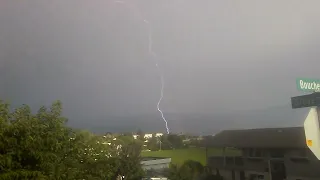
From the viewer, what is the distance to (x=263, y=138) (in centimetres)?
1242

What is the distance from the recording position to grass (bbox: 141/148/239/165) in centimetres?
1657

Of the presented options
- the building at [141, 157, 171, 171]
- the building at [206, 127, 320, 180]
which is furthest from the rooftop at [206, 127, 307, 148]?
the building at [141, 157, 171, 171]

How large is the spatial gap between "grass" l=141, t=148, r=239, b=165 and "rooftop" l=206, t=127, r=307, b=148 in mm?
467

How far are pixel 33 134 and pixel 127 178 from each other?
11.1 metres

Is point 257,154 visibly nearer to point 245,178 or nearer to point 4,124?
point 245,178

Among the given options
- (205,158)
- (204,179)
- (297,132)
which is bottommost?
(204,179)

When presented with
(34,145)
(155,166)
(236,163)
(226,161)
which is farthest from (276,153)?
(34,145)

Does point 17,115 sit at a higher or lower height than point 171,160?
higher

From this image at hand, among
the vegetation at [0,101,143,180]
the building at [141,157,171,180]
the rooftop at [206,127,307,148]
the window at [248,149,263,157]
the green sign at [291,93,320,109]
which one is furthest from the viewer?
the building at [141,157,171,180]

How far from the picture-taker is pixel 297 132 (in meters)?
10.8

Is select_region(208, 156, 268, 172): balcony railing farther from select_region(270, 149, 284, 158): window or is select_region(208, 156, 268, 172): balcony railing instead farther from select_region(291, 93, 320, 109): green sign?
select_region(291, 93, 320, 109): green sign

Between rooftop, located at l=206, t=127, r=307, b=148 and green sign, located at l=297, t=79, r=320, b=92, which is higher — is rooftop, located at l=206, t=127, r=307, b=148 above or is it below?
below

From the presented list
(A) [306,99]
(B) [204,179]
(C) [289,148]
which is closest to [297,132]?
(C) [289,148]

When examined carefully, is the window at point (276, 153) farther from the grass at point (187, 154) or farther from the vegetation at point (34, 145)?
the vegetation at point (34, 145)
